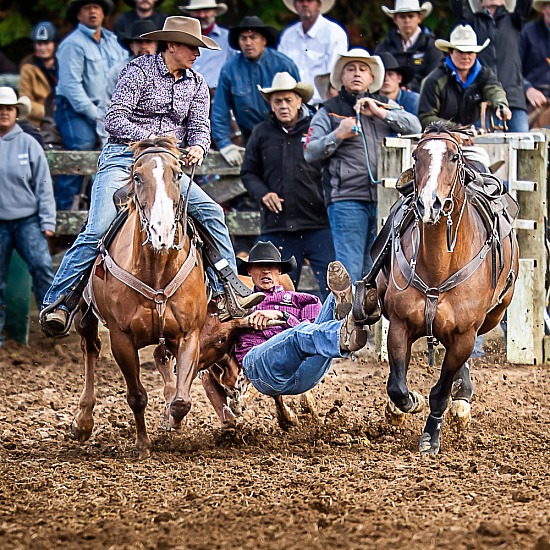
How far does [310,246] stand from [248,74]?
208cm

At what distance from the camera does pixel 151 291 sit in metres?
7.61

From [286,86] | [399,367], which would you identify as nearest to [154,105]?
[399,367]

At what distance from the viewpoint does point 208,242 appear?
8.23 meters

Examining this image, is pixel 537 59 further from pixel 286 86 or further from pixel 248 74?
pixel 286 86

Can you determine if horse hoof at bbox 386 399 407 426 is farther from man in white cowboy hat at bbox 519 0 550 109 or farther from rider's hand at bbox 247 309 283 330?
man in white cowboy hat at bbox 519 0 550 109

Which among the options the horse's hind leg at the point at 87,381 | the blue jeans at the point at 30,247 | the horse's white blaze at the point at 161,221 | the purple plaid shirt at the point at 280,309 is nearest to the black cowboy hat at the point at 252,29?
the blue jeans at the point at 30,247

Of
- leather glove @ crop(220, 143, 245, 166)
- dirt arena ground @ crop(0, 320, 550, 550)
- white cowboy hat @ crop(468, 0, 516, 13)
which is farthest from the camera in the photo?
leather glove @ crop(220, 143, 245, 166)

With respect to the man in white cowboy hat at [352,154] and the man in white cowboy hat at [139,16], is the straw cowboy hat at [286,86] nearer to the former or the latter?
the man in white cowboy hat at [352,154]

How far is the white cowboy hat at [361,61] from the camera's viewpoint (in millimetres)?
11070

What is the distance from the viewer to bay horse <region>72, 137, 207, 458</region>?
24.6ft

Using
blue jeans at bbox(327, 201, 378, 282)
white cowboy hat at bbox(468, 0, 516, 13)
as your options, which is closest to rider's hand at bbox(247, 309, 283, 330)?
blue jeans at bbox(327, 201, 378, 282)

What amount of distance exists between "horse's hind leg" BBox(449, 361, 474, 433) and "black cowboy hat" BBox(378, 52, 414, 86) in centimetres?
426

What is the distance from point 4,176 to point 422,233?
6.11 metres

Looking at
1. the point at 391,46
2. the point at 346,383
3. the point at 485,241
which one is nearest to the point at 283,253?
the point at 346,383
